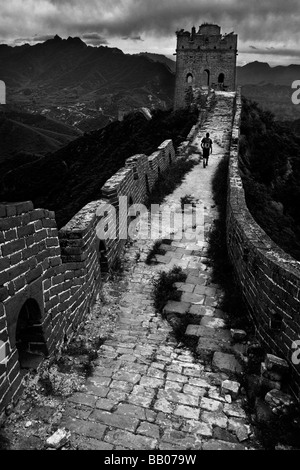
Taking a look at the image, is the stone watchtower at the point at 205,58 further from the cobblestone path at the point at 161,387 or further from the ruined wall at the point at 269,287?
the cobblestone path at the point at 161,387

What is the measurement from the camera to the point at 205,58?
33.9 meters

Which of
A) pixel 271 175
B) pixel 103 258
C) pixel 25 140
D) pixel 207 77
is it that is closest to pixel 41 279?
pixel 103 258

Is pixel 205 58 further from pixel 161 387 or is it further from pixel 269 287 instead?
pixel 161 387

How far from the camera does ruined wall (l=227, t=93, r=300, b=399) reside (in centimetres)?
367

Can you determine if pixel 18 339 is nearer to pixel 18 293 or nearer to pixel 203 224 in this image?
pixel 18 293

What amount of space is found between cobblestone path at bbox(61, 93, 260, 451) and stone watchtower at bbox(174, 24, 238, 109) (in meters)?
31.0

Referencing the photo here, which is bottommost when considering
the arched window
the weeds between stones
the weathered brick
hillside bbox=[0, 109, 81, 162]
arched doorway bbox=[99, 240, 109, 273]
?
the weeds between stones

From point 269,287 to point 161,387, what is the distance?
5.37 ft

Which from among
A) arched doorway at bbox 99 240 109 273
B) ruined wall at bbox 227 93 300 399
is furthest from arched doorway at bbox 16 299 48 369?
ruined wall at bbox 227 93 300 399

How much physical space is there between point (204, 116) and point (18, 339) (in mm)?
17760

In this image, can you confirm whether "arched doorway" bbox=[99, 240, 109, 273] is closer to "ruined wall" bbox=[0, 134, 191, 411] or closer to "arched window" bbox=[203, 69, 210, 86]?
"ruined wall" bbox=[0, 134, 191, 411]

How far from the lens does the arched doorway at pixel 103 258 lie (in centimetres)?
583

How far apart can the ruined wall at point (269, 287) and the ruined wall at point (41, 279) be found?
2.17 m
